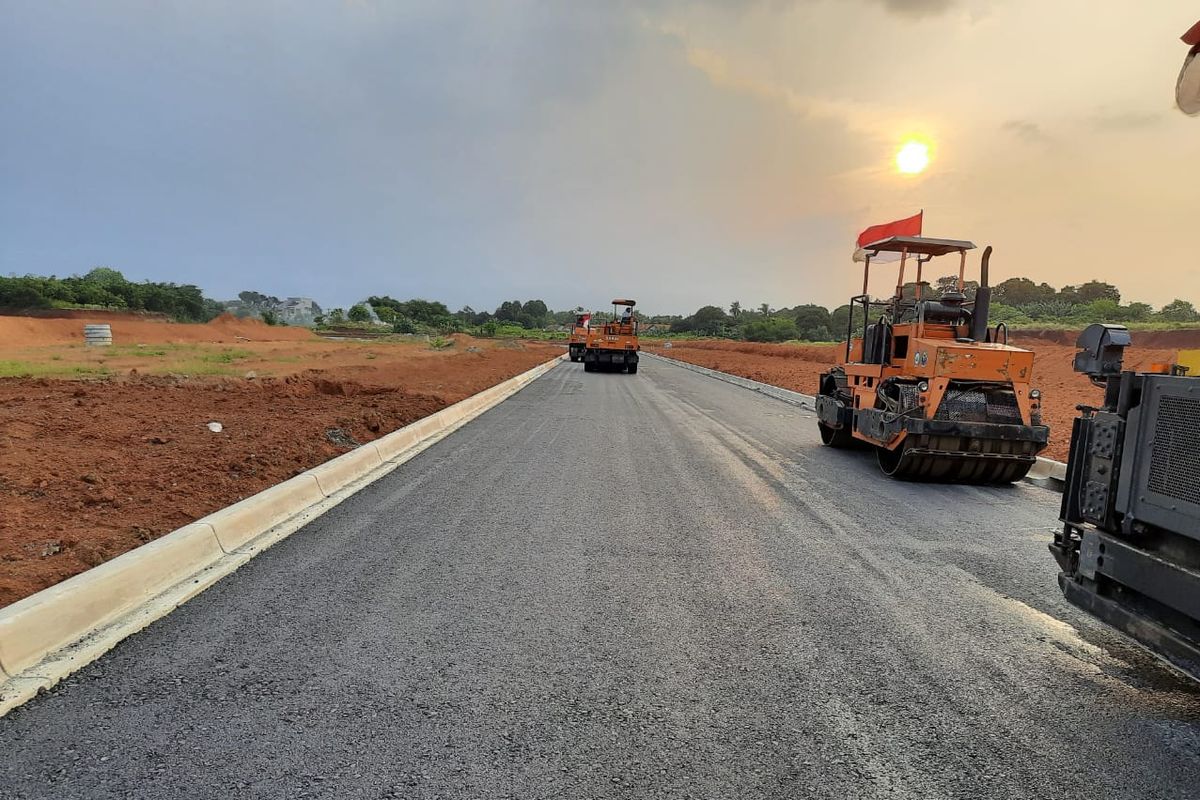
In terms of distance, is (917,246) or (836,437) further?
(836,437)

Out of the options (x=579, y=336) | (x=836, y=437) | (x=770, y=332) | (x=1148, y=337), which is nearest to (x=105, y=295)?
(x=579, y=336)

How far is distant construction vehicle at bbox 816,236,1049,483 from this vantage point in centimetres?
750

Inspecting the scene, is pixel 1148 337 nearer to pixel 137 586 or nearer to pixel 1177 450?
pixel 1177 450

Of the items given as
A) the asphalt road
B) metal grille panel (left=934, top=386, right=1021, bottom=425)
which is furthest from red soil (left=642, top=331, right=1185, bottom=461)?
the asphalt road

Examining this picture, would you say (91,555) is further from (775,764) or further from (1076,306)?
(1076,306)

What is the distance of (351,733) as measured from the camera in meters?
2.59

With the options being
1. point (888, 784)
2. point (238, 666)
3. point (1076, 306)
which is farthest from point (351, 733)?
point (1076, 306)

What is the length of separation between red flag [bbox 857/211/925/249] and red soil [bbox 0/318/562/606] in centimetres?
766

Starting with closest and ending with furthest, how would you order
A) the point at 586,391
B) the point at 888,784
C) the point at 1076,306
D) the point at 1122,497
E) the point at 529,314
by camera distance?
1. the point at 888,784
2. the point at 1122,497
3. the point at 586,391
4. the point at 1076,306
5. the point at 529,314

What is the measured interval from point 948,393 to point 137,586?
7929 millimetres

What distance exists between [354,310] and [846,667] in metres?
112

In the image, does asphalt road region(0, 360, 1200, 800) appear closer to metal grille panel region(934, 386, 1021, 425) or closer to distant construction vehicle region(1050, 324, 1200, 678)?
distant construction vehicle region(1050, 324, 1200, 678)

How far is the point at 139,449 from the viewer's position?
280 inches

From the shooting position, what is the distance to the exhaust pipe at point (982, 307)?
8.38 m
